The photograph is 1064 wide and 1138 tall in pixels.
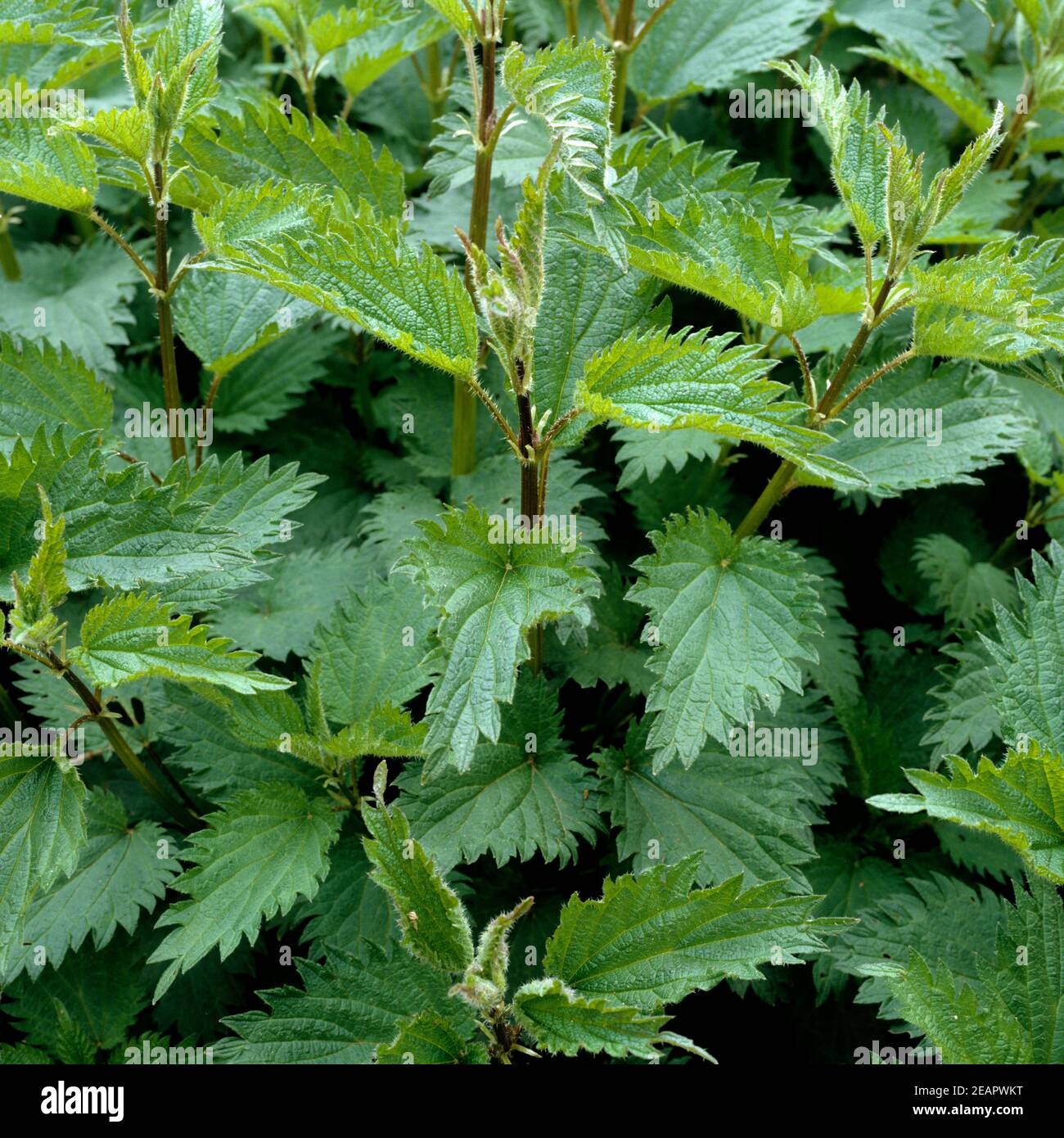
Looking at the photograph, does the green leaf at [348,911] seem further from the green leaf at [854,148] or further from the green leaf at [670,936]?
the green leaf at [854,148]

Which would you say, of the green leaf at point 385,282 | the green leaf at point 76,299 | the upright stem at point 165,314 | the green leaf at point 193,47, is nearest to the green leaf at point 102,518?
the upright stem at point 165,314

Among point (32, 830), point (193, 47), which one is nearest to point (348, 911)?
point (32, 830)

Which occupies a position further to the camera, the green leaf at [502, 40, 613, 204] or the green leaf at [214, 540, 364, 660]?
the green leaf at [214, 540, 364, 660]

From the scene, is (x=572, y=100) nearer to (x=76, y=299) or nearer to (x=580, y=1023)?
(x=580, y=1023)

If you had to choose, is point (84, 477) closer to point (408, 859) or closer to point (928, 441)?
point (408, 859)

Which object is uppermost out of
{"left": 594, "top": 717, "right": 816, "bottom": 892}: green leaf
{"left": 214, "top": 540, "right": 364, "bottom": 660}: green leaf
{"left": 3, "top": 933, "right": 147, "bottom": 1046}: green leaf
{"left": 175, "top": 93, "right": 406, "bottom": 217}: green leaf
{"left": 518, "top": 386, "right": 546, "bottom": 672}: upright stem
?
{"left": 175, "top": 93, "right": 406, "bottom": 217}: green leaf

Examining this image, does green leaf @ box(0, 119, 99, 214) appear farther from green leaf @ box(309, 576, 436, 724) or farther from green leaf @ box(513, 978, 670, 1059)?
green leaf @ box(513, 978, 670, 1059)

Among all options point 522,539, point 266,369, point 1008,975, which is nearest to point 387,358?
point 266,369

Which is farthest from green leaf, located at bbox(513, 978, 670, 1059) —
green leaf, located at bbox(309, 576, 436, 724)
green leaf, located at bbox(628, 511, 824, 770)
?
green leaf, located at bbox(309, 576, 436, 724)
